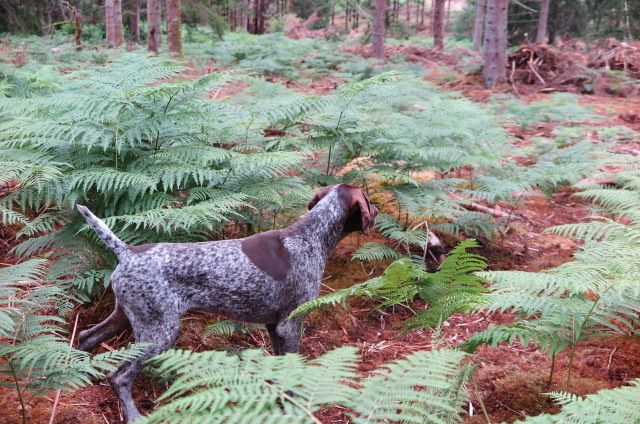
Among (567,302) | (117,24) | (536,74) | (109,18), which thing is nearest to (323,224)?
(567,302)

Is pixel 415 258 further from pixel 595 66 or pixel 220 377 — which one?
pixel 595 66

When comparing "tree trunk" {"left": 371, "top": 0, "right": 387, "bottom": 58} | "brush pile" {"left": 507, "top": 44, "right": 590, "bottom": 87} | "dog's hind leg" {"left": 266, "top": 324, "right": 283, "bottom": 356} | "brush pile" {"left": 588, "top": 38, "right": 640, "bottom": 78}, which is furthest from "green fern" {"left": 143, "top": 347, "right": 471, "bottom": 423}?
"brush pile" {"left": 588, "top": 38, "right": 640, "bottom": 78}

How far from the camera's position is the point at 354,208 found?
407 cm

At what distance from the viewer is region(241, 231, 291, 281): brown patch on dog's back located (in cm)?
364

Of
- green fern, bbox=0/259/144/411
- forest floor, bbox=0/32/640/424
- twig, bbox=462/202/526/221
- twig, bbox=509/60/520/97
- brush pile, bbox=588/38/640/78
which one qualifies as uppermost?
brush pile, bbox=588/38/640/78

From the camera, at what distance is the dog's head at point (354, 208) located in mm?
4027

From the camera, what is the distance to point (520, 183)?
5.99 meters

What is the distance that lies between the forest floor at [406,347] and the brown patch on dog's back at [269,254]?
3.06 feet

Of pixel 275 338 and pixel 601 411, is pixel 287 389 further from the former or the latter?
pixel 275 338

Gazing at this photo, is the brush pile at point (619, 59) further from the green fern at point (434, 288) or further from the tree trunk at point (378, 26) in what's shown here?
the green fern at point (434, 288)

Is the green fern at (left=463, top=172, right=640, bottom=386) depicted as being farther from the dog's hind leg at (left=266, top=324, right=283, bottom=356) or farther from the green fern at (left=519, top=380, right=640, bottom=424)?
the dog's hind leg at (left=266, top=324, right=283, bottom=356)

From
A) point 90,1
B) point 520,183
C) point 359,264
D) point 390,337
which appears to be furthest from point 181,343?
point 90,1

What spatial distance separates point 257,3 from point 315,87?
14.4 m

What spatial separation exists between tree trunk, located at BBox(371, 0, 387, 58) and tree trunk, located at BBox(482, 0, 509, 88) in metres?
3.55
